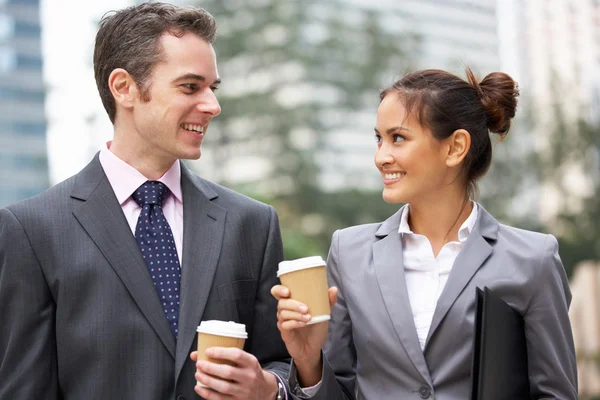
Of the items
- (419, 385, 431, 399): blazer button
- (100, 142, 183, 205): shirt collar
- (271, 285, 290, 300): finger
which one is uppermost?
(100, 142, 183, 205): shirt collar

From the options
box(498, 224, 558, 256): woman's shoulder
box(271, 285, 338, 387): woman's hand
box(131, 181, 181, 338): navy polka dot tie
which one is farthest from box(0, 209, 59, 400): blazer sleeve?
box(498, 224, 558, 256): woman's shoulder

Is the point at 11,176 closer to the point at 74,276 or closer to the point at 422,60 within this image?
the point at 422,60

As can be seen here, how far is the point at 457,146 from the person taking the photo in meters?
2.96

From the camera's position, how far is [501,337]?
2559 mm

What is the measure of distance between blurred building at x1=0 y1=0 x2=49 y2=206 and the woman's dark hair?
59.9 meters

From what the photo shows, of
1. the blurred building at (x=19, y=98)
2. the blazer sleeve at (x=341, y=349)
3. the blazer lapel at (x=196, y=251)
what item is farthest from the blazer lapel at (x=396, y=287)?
Answer: the blurred building at (x=19, y=98)

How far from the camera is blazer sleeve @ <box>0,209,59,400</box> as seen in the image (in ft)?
8.70

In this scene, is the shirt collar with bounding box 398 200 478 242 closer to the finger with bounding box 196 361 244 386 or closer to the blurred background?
the finger with bounding box 196 361 244 386

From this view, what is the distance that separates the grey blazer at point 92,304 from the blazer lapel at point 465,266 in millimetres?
546

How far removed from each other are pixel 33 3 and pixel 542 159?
4885 cm

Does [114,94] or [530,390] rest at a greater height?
[114,94]

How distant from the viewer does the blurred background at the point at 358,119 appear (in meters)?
23.5

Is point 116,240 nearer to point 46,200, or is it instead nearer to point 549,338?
point 46,200

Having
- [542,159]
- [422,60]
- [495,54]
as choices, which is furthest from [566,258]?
[495,54]
